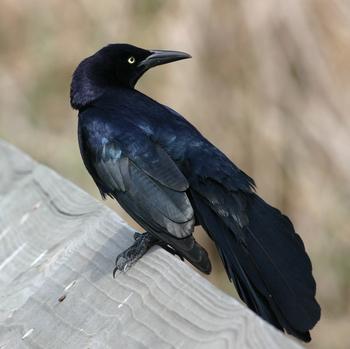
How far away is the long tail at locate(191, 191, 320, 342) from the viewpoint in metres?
2.27

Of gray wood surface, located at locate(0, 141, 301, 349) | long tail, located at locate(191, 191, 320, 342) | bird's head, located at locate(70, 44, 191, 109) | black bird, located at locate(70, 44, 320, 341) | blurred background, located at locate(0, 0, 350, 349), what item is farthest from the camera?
blurred background, located at locate(0, 0, 350, 349)

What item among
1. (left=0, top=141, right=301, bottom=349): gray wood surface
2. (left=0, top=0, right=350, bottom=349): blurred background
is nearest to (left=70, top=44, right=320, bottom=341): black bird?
(left=0, top=141, right=301, bottom=349): gray wood surface

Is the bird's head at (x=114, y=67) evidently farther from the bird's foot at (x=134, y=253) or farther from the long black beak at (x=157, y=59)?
the bird's foot at (x=134, y=253)

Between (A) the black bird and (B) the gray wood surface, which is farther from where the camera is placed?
(A) the black bird

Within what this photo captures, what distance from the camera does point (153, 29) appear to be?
5.29 m

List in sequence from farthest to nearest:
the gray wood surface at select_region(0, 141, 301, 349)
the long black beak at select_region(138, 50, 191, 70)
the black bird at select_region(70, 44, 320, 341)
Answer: the long black beak at select_region(138, 50, 191, 70) → the black bird at select_region(70, 44, 320, 341) → the gray wood surface at select_region(0, 141, 301, 349)

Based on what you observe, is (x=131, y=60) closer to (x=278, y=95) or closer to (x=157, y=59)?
(x=157, y=59)

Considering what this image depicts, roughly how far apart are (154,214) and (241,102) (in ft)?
6.88

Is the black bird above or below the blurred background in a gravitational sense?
above

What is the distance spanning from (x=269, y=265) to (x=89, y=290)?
1.46 ft

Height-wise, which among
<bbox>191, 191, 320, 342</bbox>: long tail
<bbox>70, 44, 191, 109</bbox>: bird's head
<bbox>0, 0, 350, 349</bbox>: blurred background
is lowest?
<bbox>0, 0, 350, 349</bbox>: blurred background

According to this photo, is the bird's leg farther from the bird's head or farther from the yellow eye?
the yellow eye

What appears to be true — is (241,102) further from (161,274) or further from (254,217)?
(161,274)

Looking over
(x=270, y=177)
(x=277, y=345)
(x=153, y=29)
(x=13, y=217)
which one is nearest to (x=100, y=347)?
(x=277, y=345)
